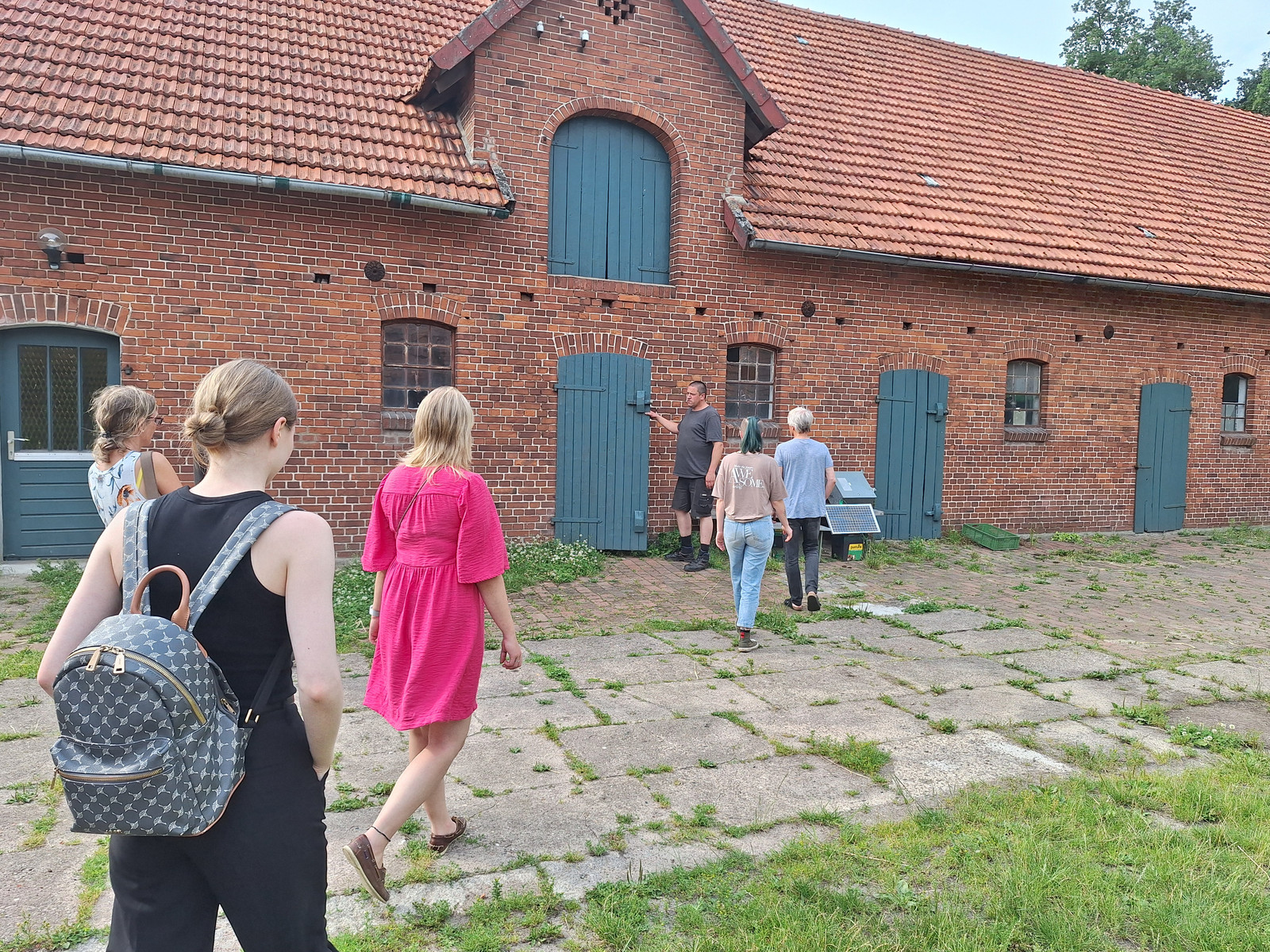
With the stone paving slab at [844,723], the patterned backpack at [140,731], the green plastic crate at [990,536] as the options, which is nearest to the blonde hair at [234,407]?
the patterned backpack at [140,731]

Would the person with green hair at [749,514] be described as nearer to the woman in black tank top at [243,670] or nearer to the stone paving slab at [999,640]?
the stone paving slab at [999,640]

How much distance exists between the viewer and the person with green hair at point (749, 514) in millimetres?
6590

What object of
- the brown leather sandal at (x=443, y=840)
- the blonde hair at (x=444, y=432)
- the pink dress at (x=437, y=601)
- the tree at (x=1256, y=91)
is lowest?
the brown leather sandal at (x=443, y=840)

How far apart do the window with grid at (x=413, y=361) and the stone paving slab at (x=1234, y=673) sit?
7461 mm

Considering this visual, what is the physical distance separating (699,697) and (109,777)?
4.28 metres

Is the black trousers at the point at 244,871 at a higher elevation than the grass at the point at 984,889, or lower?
higher

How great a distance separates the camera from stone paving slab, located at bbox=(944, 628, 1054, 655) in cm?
696

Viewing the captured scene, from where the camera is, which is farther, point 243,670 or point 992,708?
point 992,708

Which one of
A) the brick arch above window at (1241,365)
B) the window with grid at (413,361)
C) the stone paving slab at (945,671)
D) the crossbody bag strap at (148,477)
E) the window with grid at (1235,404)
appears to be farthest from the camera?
the window with grid at (1235,404)

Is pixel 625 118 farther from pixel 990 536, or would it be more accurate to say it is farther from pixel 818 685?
pixel 818 685

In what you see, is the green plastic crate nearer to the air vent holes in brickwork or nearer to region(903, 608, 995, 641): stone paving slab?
region(903, 608, 995, 641): stone paving slab

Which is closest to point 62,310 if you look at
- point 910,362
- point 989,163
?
point 910,362

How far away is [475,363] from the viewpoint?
984 centimetres

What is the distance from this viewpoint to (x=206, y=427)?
1958 millimetres
